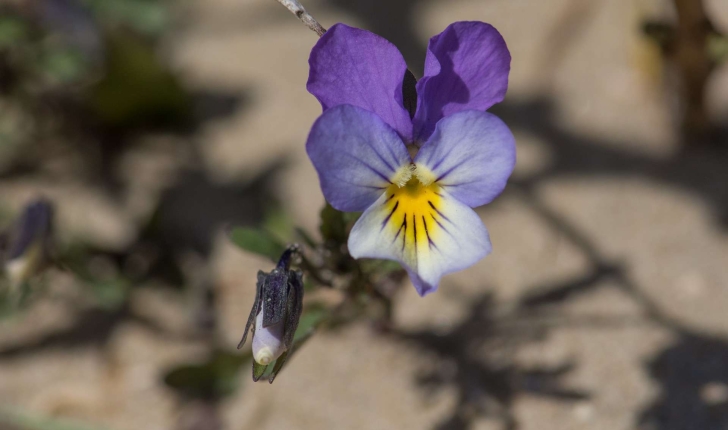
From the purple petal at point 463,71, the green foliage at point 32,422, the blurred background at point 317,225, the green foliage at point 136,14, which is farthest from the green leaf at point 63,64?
the purple petal at point 463,71

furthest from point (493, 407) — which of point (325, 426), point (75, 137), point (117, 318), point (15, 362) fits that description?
point (75, 137)

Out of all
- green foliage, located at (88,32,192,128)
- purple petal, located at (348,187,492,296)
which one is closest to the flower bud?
purple petal, located at (348,187,492,296)

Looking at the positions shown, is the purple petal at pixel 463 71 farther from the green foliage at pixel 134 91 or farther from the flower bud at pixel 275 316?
the green foliage at pixel 134 91

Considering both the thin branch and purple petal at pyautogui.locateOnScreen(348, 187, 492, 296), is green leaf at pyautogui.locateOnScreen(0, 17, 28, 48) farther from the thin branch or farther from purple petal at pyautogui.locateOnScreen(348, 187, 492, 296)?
purple petal at pyautogui.locateOnScreen(348, 187, 492, 296)

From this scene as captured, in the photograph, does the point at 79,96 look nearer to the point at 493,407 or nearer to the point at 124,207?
the point at 124,207

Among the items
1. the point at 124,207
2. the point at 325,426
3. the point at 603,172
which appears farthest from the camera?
the point at 124,207

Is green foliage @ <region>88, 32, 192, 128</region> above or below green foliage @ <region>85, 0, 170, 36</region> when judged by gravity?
below
